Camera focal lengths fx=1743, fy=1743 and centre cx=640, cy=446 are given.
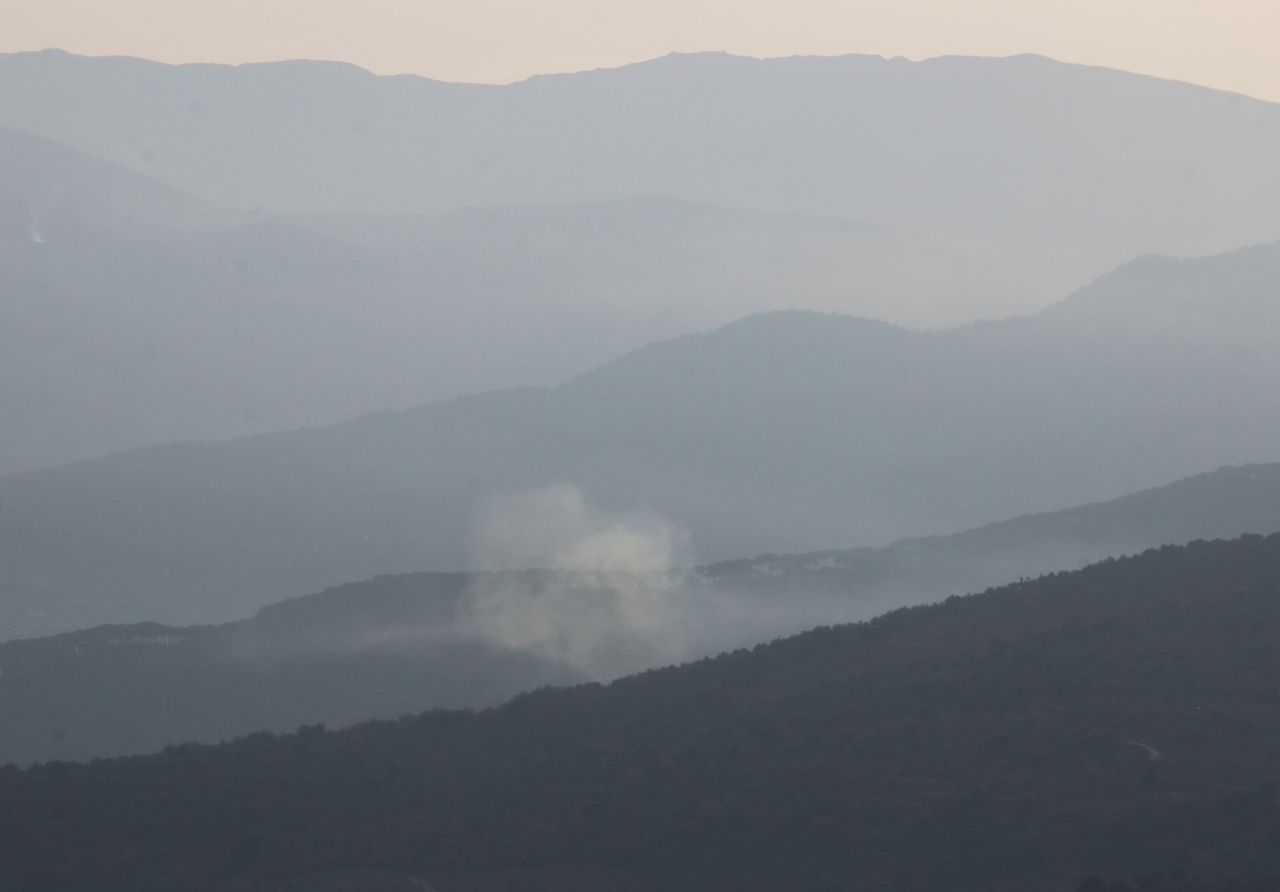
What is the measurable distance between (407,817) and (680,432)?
11525 centimetres

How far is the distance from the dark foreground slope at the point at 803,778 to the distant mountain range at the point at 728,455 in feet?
228

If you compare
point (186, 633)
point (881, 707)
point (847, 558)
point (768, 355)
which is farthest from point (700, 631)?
point (768, 355)

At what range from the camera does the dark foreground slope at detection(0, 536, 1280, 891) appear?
94.8 ft

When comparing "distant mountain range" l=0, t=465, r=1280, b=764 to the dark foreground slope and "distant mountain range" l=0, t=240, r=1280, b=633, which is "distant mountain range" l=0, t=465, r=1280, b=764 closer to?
the dark foreground slope

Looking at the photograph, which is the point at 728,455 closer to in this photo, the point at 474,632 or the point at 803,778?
the point at 474,632

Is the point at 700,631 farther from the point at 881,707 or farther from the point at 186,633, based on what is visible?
the point at 881,707

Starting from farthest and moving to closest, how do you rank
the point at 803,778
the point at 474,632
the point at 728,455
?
the point at 728,455 → the point at 474,632 → the point at 803,778

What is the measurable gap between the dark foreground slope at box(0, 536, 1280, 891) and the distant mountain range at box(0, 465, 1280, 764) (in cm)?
2162

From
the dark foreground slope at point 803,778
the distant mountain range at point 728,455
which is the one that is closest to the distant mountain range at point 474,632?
the dark foreground slope at point 803,778

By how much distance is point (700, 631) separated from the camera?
2768 inches

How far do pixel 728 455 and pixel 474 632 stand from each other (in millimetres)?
77063

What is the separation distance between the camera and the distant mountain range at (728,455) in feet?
403

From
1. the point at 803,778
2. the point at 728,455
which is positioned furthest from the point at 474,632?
the point at 728,455

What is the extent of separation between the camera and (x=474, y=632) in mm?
69375
